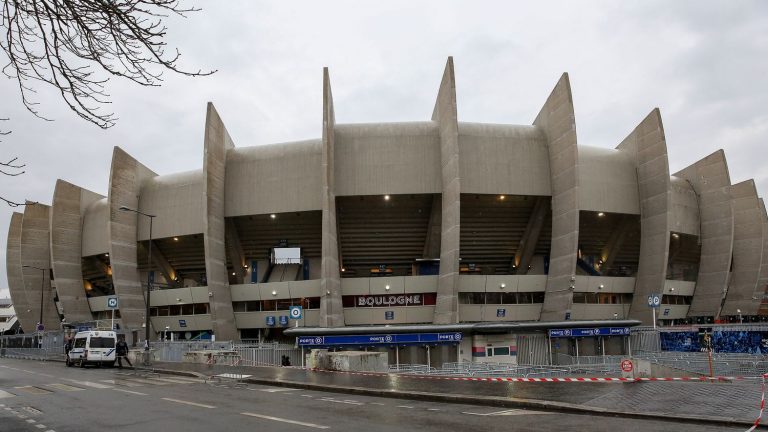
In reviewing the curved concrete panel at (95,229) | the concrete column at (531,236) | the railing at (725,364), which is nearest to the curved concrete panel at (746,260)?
the concrete column at (531,236)

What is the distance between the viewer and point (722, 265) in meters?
51.0

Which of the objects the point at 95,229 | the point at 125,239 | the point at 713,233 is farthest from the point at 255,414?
the point at 713,233

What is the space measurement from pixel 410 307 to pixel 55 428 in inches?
1461

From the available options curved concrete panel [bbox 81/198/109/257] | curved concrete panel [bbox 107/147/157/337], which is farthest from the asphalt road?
curved concrete panel [bbox 81/198/109/257]

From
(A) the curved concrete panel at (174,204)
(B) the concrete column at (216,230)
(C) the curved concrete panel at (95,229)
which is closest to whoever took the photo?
(B) the concrete column at (216,230)

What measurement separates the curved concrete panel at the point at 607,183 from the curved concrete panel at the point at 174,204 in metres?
33.1

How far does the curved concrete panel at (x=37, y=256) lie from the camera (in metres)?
61.3

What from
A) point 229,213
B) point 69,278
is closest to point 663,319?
point 229,213

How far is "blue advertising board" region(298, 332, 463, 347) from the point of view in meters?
31.8

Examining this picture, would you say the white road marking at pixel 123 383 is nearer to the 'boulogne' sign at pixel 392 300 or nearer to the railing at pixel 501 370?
the railing at pixel 501 370

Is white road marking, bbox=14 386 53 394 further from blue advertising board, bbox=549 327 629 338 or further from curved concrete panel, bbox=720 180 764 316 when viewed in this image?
curved concrete panel, bbox=720 180 764 316

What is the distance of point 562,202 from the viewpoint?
1700 inches

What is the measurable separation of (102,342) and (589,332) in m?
28.1

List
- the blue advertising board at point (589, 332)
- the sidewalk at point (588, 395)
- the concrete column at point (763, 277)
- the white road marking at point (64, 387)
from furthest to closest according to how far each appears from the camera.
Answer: the concrete column at point (763, 277) → the blue advertising board at point (589, 332) → the white road marking at point (64, 387) → the sidewalk at point (588, 395)
